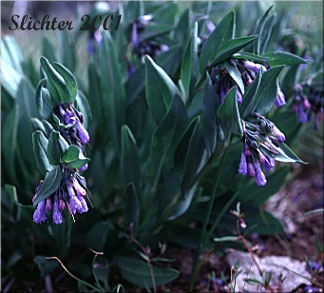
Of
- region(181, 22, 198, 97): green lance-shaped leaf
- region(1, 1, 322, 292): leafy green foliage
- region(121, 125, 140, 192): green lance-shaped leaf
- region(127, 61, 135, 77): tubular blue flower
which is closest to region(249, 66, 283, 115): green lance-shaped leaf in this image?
region(1, 1, 322, 292): leafy green foliage

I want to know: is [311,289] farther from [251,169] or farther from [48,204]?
[48,204]

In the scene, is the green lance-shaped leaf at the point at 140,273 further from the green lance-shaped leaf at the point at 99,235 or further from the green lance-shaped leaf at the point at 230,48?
the green lance-shaped leaf at the point at 230,48

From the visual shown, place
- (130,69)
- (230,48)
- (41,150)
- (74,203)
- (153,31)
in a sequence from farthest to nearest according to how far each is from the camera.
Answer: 1. (130,69)
2. (153,31)
3. (230,48)
4. (41,150)
5. (74,203)

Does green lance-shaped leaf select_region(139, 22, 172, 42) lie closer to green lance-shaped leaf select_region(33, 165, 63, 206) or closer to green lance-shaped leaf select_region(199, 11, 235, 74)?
green lance-shaped leaf select_region(199, 11, 235, 74)

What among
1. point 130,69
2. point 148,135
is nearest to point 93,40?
point 130,69

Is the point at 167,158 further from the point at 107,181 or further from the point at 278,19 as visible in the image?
the point at 278,19

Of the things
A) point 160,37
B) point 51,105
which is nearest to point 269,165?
point 51,105
